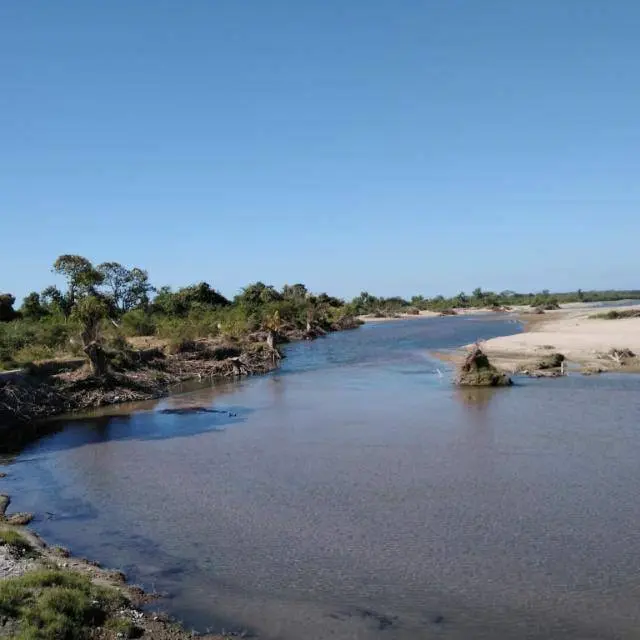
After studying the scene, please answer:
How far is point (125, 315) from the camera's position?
A: 54562mm

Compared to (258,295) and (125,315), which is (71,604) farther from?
(258,295)

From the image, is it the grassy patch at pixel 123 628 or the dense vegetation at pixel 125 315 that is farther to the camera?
the dense vegetation at pixel 125 315

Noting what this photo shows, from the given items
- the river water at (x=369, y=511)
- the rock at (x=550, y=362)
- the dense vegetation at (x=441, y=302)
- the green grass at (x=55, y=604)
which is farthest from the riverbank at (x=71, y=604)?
the dense vegetation at (x=441, y=302)

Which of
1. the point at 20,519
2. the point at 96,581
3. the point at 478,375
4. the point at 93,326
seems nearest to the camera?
the point at 96,581

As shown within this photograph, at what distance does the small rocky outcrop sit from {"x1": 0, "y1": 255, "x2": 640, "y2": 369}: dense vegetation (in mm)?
17047

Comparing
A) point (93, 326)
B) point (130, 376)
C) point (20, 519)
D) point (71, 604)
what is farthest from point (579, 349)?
point (71, 604)

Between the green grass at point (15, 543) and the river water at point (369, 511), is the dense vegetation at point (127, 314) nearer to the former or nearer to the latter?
the river water at point (369, 511)

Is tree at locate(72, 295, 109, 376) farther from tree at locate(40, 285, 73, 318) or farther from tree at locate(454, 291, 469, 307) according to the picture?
tree at locate(454, 291, 469, 307)

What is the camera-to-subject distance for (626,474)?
A: 50.1ft

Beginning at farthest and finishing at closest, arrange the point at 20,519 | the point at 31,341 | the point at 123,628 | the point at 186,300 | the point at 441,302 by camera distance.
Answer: the point at 441,302 → the point at 186,300 → the point at 31,341 → the point at 20,519 → the point at 123,628

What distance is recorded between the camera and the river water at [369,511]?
9.27 metres

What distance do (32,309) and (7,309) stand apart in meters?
2.14

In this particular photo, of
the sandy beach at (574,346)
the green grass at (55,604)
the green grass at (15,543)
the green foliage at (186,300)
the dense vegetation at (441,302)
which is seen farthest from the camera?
the dense vegetation at (441,302)

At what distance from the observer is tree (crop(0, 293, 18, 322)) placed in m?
47.5
